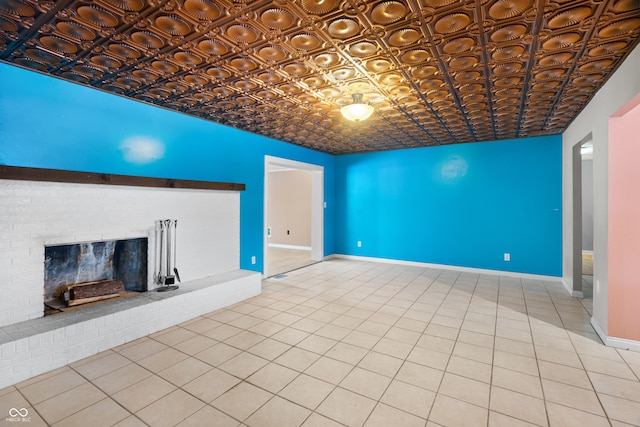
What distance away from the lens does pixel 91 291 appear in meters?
2.96

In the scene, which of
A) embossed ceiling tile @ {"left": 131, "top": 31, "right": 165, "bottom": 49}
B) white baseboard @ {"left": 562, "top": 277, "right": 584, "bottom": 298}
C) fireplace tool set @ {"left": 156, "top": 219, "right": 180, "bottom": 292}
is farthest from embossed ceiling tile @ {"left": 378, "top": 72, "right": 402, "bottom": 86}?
white baseboard @ {"left": 562, "top": 277, "right": 584, "bottom": 298}

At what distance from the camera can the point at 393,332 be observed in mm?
3070

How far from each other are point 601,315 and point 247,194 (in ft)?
15.3

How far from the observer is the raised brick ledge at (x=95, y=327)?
2.21 m

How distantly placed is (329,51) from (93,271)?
10.6 ft

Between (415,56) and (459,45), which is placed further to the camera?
(415,56)

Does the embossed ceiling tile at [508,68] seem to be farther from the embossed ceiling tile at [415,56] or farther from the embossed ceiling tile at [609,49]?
the embossed ceiling tile at [415,56]

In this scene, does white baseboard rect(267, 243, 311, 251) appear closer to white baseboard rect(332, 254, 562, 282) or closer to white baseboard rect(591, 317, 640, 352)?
white baseboard rect(332, 254, 562, 282)

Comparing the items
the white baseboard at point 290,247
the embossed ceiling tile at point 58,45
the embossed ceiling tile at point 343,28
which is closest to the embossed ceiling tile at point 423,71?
the embossed ceiling tile at point 343,28

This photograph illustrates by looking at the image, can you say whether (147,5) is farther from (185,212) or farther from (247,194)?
(247,194)

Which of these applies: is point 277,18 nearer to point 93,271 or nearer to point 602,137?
point 93,271

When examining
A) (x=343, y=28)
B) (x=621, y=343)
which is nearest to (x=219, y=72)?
(x=343, y=28)

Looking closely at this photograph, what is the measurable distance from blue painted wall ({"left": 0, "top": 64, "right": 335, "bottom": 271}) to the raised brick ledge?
4.28ft

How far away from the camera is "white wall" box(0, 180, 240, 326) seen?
7.95ft
